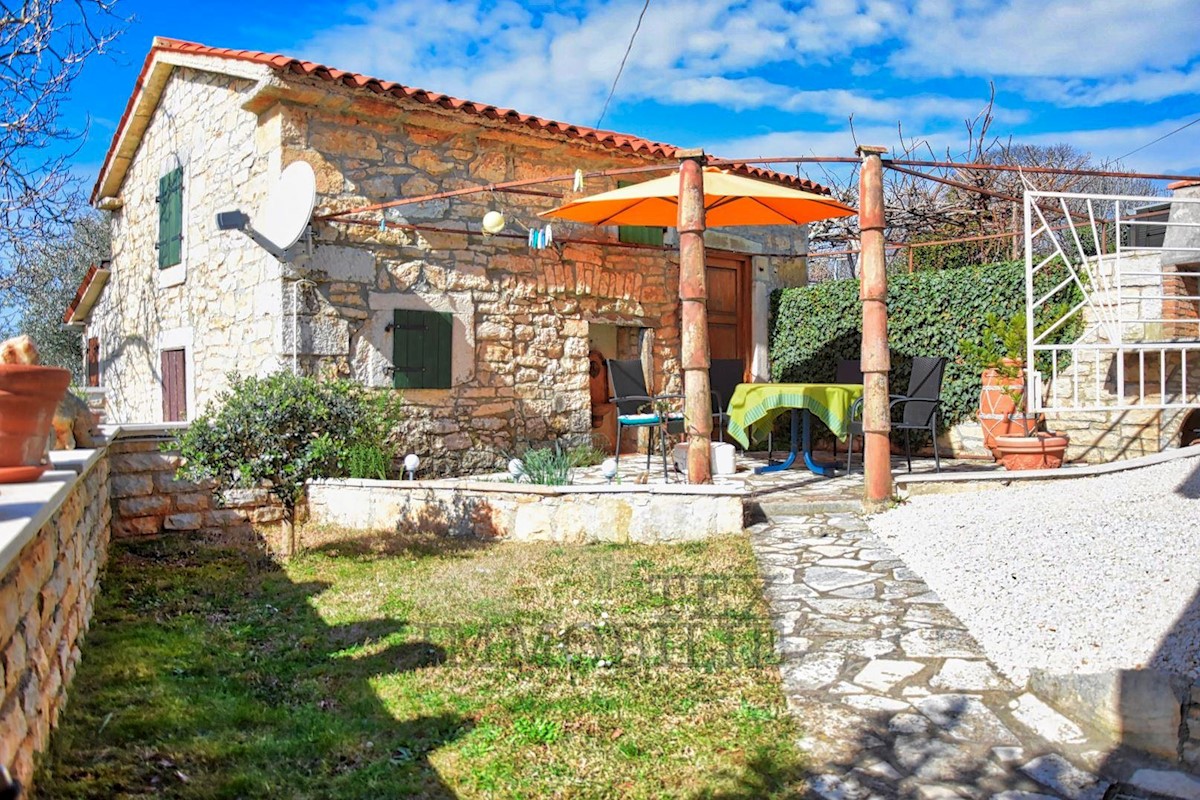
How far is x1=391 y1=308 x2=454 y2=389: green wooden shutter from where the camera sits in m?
7.28

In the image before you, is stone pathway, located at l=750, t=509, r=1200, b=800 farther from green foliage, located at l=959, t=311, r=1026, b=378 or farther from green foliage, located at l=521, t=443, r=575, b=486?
green foliage, located at l=959, t=311, r=1026, b=378

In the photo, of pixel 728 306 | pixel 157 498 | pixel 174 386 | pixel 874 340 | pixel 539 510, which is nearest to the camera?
pixel 874 340

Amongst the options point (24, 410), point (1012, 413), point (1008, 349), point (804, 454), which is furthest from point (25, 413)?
point (1012, 413)

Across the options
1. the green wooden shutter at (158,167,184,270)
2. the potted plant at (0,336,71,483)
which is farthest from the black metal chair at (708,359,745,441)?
the potted plant at (0,336,71,483)

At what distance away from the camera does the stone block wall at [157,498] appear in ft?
19.3

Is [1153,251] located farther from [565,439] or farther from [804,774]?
[804,774]

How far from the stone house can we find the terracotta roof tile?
0.06 ft

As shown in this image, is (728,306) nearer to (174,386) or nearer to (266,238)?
(266,238)

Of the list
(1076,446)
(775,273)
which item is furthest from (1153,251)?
(775,273)

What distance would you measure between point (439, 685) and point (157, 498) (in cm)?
381

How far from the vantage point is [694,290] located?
5.56m

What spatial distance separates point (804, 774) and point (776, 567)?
2109mm

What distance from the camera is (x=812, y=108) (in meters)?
14.5

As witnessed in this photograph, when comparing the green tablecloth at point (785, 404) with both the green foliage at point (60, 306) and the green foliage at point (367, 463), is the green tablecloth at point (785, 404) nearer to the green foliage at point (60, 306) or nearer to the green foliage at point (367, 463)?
the green foliage at point (367, 463)
